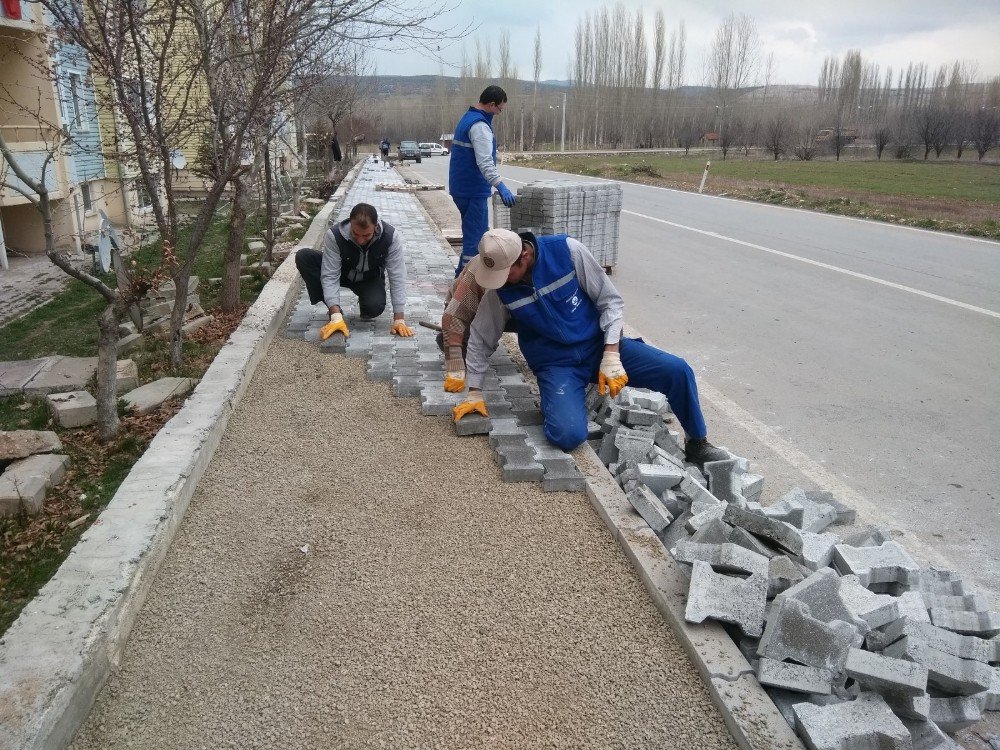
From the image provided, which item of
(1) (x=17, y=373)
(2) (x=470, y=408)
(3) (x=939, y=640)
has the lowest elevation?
(1) (x=17, y=373)

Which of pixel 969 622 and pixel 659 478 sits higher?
pixel 659 478

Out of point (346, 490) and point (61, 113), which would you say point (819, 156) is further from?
point (346, 490)

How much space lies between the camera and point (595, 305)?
4.46m

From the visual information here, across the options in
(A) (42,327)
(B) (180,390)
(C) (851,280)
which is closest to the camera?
(B) (180,390)

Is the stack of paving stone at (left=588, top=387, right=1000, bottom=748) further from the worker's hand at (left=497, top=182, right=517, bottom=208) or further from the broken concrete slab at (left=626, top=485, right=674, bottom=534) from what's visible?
the worker's hand at (left=497, top=182, right=517, bottom=208)

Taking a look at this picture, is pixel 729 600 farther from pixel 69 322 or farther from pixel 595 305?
pixel 69 322

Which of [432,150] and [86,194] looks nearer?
[86,194]

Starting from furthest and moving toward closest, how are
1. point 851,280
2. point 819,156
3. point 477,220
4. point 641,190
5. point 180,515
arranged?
point 819,156 → point 641,190 → point 851,280 → point 477,220 → point 180,515

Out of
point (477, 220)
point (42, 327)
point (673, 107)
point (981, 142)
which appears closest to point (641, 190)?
point (477, 220)

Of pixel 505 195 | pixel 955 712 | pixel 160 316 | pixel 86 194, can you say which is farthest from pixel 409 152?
pixel 955 712

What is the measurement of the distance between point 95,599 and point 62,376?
399 cm

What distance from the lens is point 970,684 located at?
252 cm

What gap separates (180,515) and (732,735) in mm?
2525

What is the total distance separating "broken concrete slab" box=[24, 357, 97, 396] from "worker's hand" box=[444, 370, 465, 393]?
10.1ft
